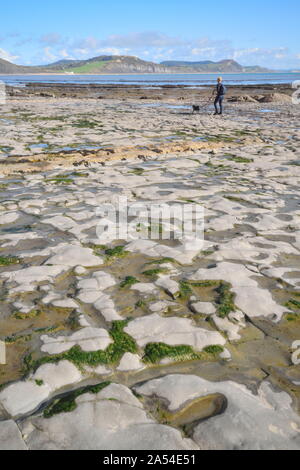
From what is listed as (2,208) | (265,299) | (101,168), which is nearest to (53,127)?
(101,168)

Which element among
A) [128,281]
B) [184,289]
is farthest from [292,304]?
[128,281]

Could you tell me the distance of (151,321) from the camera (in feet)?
9.78

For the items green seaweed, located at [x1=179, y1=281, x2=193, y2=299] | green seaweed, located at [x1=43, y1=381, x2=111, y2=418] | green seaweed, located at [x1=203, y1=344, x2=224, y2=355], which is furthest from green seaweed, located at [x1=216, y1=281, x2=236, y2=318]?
green seaweed, located at [x1=43, y1=381, x2=111, y2=418]

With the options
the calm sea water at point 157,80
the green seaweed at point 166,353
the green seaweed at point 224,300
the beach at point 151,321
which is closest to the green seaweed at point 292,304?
the beach at point 151,321

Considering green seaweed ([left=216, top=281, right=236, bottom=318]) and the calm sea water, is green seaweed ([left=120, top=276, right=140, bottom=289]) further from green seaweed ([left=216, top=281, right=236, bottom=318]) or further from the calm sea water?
the calm sea water

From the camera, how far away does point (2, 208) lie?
17.9 feet

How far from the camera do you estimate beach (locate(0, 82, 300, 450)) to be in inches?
81.8

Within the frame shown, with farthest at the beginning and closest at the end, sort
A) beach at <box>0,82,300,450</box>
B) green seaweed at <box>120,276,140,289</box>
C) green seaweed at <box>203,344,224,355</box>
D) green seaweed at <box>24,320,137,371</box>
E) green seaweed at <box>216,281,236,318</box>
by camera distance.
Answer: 1. green seaweed at <box>120,276,140,289</box>
2. green seaweed at <box>216,281,236,318</box>
3. green seaweed at <box>203,344,224,355</box>
4. green seaweed at <box>24,320,137,371</box>
5. beach at <box>0,82,300,450</box>

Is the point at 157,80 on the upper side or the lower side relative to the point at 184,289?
upper

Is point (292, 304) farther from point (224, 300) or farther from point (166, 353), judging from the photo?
point (166, 353)

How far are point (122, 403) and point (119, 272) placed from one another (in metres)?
1.64

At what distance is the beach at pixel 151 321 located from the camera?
6.82 feet

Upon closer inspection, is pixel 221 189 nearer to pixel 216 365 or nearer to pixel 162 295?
pixel 162 295

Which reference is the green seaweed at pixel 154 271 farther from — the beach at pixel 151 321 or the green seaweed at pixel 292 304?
the green seaweed at pixel 292 304
